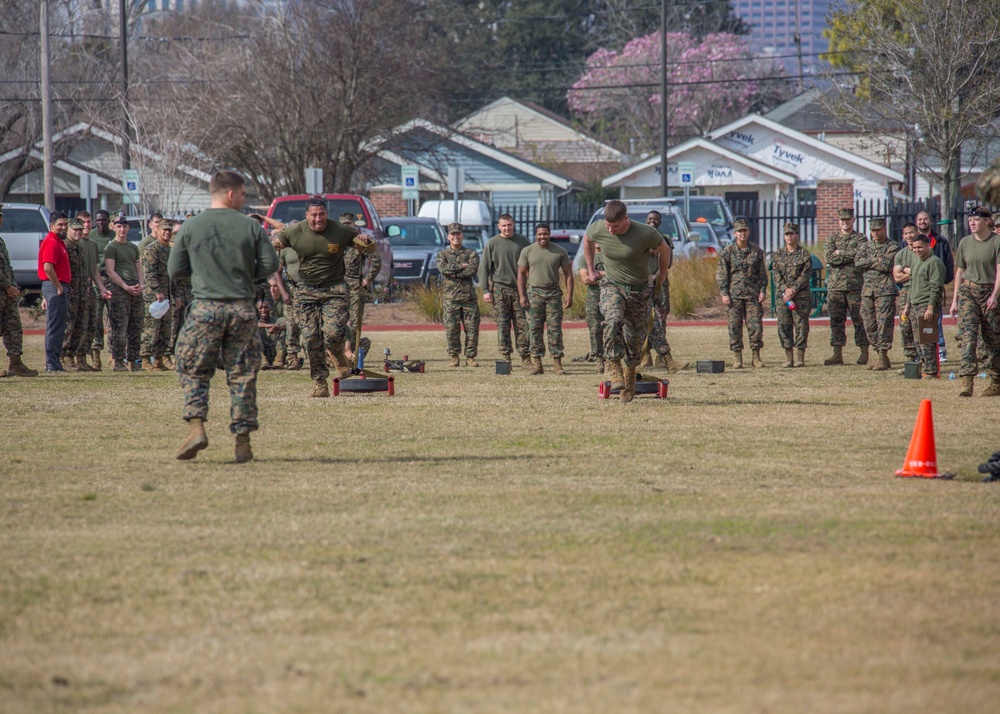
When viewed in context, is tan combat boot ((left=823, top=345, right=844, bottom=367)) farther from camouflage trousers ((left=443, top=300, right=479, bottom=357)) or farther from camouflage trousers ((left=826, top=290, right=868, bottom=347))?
camouflage trousers ((left=443, top=300, right=479, bottom=357))

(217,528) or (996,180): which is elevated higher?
(996,180)

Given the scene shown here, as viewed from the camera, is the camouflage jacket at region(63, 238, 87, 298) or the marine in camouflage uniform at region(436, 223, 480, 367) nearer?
the camouflage jacket at region(63, 238, 87, 298)

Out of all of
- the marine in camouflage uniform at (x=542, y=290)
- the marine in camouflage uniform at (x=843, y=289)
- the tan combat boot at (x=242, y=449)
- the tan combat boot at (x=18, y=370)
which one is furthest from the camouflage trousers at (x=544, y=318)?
the tan combat boot at (x=242, y=449)

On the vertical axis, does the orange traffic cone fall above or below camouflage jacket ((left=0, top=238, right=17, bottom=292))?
below

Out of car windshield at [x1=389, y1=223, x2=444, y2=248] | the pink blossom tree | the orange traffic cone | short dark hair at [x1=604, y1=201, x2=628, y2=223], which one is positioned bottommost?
the orange traffic cone

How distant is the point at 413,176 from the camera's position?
3325cm

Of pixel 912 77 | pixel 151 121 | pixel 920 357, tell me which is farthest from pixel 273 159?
pixel 920 357

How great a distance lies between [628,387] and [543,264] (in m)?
4.34

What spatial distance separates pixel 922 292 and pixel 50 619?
1262 centimetres

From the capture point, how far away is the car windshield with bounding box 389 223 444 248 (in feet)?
109

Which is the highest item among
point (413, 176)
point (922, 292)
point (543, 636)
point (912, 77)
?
point (912, 77)

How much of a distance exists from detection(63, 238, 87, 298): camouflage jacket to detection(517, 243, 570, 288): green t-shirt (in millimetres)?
5857

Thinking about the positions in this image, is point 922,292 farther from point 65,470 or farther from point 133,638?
point 133,638

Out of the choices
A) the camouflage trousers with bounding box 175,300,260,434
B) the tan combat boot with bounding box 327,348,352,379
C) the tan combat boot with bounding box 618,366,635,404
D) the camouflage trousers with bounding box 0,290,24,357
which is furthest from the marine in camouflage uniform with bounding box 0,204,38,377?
the tan combat boot with bounding box 618,366,635,404
